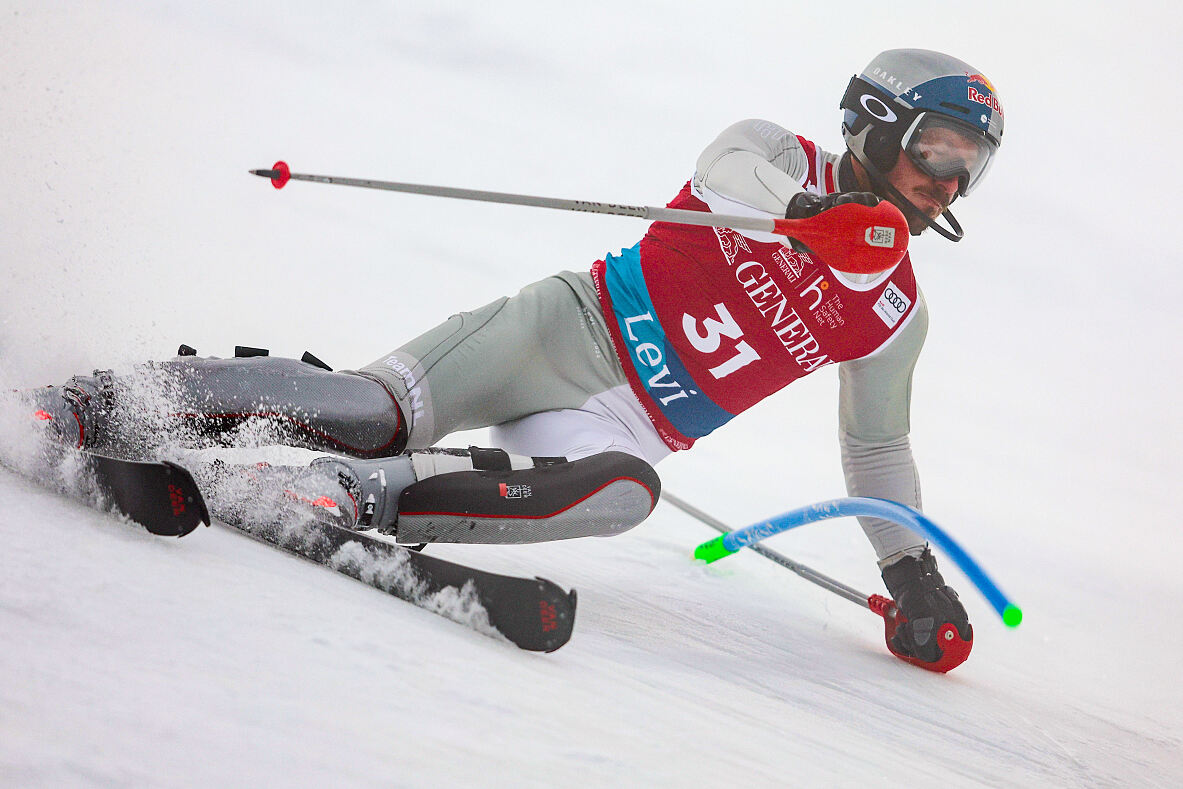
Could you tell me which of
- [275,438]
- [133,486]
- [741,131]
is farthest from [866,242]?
[133,486]

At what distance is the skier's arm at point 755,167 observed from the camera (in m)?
1.86

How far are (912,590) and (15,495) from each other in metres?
1.86

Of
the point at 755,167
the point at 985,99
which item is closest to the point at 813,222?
the point at 755,167

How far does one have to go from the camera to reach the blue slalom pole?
1.82 m

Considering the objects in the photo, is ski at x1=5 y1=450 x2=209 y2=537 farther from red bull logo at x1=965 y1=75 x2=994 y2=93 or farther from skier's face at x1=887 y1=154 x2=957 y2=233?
red bull logo at x1=965 y1=75 x2=994 y2=93

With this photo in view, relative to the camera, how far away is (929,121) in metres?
2.04

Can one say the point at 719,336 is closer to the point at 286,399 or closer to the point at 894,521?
the point at 894,521

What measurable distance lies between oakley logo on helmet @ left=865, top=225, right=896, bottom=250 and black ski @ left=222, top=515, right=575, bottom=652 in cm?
89

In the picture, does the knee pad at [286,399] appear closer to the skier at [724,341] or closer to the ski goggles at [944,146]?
the skier at [724,341]

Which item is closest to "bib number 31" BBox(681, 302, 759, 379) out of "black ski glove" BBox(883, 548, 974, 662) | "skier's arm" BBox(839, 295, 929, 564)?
"skier's arm" BBox(839, 295, 929, 564)

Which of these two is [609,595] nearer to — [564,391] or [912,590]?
[564,391]

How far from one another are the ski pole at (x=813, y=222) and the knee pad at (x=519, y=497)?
46 centimetres

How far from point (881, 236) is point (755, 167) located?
1.07 feet

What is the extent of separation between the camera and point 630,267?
7.26 feet
